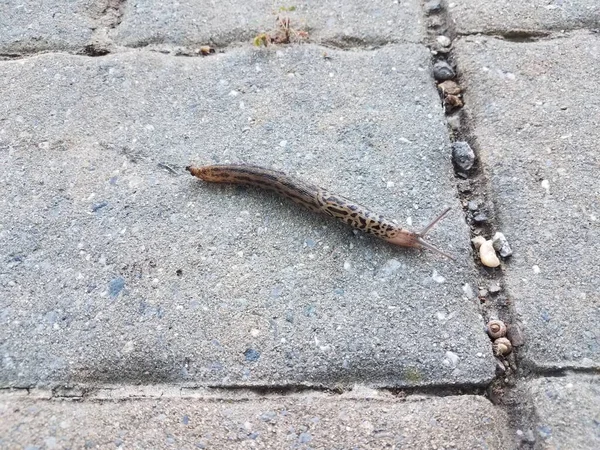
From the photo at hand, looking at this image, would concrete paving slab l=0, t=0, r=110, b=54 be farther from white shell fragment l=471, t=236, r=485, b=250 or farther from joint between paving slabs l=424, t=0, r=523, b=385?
white shell fragment l=471, t=236, r=485, b=250

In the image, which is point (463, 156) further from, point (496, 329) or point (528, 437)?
point (528, 437)

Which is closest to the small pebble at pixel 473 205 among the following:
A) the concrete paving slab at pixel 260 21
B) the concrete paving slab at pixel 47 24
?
the concrete paving slab at pixel 260 21

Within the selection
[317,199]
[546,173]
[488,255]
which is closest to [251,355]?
[317,199]

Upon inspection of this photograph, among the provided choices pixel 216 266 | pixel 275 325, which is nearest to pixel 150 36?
pixel 216 266

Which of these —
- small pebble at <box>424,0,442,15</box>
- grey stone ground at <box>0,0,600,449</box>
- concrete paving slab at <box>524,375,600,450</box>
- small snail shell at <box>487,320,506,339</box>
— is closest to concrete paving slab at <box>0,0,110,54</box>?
grey stone ground at <box>0,0,600,449</box>

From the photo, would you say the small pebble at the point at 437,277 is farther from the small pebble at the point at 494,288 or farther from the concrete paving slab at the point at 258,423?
the concrete paving slab at the point at 258,423
